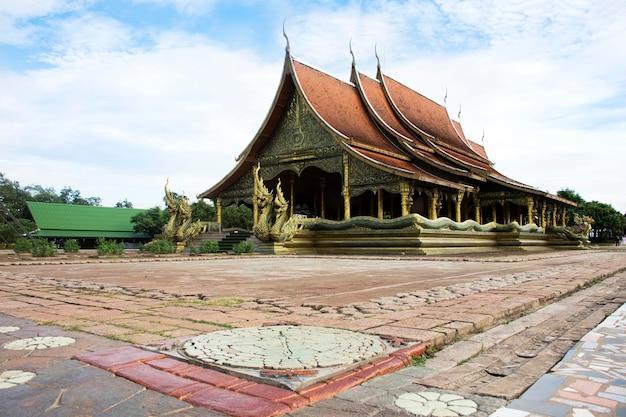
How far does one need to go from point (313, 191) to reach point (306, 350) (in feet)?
67.5

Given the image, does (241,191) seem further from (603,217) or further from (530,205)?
(603,217)

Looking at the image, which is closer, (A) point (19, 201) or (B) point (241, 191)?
(B) point (241, 191)

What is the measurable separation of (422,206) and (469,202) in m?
1.97

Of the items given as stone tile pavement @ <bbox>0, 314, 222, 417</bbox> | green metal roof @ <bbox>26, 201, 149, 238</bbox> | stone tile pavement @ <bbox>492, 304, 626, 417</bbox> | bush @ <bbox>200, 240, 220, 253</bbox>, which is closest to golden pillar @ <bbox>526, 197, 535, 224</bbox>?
bush @ <bbox>200, 240, 220, 253</bbox>

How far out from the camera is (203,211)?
36.1 meters

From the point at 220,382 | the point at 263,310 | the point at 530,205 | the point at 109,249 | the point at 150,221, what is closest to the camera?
the point at 220,382

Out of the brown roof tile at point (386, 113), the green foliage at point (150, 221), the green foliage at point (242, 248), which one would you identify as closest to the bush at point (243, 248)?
the green foliage at point (242, 248)

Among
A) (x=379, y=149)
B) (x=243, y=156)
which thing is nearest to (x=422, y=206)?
(x=379, y=149)

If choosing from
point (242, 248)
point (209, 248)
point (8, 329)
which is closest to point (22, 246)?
point (209, 248)

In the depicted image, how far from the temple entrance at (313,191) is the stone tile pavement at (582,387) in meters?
17.8

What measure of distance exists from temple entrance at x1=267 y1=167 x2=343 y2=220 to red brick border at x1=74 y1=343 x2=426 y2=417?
17819mm

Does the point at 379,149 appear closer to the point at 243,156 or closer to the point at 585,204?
the point at 243,156

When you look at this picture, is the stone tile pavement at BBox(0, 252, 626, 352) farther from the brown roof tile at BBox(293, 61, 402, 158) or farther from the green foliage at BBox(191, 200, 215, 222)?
the green foliage at BBox(191, 200, 215, 222)

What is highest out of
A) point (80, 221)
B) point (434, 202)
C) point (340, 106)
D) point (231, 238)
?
point (340, 106)
